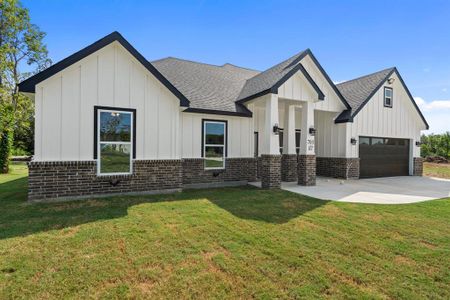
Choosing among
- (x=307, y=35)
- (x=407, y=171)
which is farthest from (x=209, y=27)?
(x=407, y=171)

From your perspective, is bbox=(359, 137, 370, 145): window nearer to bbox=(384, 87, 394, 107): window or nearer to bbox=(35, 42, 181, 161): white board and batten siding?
bbox=(384, 87, 394, 107): window

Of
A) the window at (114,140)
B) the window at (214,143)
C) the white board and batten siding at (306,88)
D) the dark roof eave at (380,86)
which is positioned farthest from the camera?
the dark roof eave at (380,86)

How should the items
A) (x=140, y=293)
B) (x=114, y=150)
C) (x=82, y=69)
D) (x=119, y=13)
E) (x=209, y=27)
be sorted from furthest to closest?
(x=209, y=27) < (x=119, y=13) < (x=114, y=150) < (x=82, y=69) < (x=140, y=293)

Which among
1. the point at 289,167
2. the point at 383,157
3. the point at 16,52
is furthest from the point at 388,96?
the point at 16,52

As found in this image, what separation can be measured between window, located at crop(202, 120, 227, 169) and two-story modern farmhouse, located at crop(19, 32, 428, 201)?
0.15ft

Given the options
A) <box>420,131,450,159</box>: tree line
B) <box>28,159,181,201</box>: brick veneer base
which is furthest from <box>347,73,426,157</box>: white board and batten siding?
<box>420,131,450,159</box>: tree line

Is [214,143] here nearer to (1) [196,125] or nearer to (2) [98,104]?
(1) [196,125]

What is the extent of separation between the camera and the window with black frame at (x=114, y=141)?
784cm

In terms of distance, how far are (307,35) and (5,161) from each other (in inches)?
831

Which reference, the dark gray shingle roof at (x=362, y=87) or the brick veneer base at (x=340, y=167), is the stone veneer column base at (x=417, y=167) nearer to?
the brick veneer base at (x=340, y=167)

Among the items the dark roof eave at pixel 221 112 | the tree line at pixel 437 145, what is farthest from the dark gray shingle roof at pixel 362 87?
the tree line at pixel 437 145

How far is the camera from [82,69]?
7.55 metres

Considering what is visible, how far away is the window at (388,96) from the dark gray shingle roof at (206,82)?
28.4 feet

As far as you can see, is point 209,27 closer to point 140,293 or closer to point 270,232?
point 270,232
